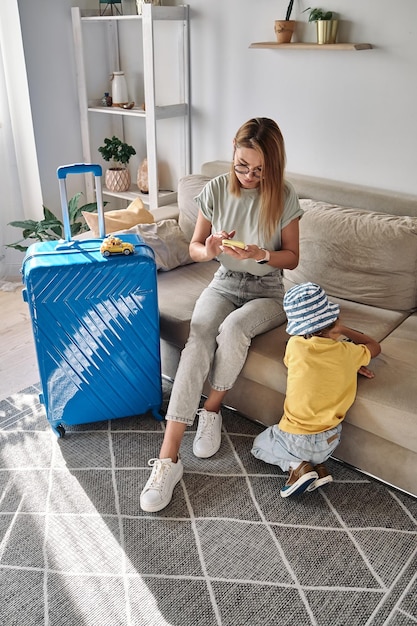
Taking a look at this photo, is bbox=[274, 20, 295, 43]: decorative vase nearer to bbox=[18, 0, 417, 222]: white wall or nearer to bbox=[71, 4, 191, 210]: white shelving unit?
bbox=[18, 0, 417, 222]: white wall

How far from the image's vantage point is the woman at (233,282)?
1847mm

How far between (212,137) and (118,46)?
867 millimetres

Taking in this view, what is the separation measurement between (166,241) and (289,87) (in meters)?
0.93

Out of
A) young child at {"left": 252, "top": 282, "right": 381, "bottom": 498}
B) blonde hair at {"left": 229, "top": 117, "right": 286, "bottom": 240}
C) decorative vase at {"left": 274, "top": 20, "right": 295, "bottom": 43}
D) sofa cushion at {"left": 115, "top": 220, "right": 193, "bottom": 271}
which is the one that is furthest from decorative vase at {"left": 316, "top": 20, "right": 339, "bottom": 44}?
young child at {"left": 252, "top": 282, "right": 381, "bottom": 498}

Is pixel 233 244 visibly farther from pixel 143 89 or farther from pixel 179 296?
→ pixel 143 89

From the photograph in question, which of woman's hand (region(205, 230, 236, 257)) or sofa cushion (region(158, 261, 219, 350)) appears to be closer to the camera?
woman's hand (region(205, 230, 236, 257))

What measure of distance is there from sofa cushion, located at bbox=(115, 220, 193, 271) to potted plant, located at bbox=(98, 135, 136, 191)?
0.91 metres

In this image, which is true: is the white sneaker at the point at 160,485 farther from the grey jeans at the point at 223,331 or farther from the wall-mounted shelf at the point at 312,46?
the wall-mounted shelf at the point at 312,46

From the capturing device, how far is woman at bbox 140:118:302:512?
185 cm

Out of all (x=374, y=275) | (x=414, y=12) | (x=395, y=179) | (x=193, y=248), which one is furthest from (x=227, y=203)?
(x=414, y=12)

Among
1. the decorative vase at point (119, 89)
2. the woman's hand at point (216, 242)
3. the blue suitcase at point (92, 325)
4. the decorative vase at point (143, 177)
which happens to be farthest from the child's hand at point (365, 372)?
the decorative vase at point (119, 89)

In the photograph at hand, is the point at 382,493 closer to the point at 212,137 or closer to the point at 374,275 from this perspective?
the point at 374,275

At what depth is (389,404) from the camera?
1685mm

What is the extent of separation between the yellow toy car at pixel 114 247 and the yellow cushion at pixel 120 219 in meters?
0.60
